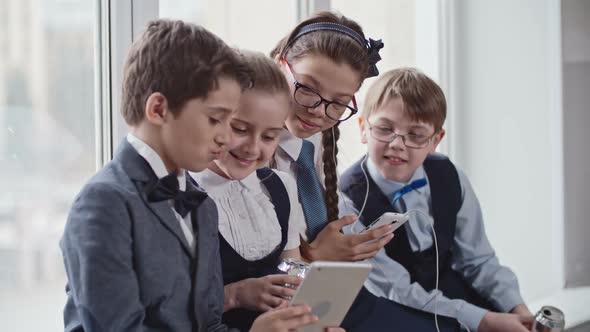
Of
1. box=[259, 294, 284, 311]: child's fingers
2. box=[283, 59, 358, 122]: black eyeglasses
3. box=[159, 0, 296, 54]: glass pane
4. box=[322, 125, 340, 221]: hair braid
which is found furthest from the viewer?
box=[159, 0, 296, 54]: glass pane

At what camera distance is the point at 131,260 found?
1.12m

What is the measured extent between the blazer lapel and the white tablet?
0.22 metres

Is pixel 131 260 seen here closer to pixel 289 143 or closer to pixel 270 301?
pixel 270 301

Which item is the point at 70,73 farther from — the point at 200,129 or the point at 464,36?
the point at 464,36

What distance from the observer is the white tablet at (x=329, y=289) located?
1169 millimetres

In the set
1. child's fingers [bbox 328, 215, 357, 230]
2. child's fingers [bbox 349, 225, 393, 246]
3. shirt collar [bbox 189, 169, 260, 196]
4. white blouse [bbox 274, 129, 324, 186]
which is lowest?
child's fingers [bbox 349, 225, 393, 246]

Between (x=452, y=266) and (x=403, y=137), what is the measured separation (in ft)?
1.39

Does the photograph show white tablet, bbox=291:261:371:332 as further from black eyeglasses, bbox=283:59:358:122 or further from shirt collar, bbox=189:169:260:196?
black eyeglasses, bbox=283:59:358:122

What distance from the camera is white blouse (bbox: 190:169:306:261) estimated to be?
1438mm

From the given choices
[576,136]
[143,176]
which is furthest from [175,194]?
[576,136]

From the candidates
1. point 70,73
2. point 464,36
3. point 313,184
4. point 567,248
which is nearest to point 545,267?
point 567,248

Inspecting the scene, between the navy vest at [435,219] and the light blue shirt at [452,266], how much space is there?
0.7 inches

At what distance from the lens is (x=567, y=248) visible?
3059 millimetres

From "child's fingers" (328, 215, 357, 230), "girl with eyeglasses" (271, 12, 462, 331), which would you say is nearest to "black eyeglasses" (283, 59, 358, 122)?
"girl with eyeglasses" (271, 12, 462, 331)
